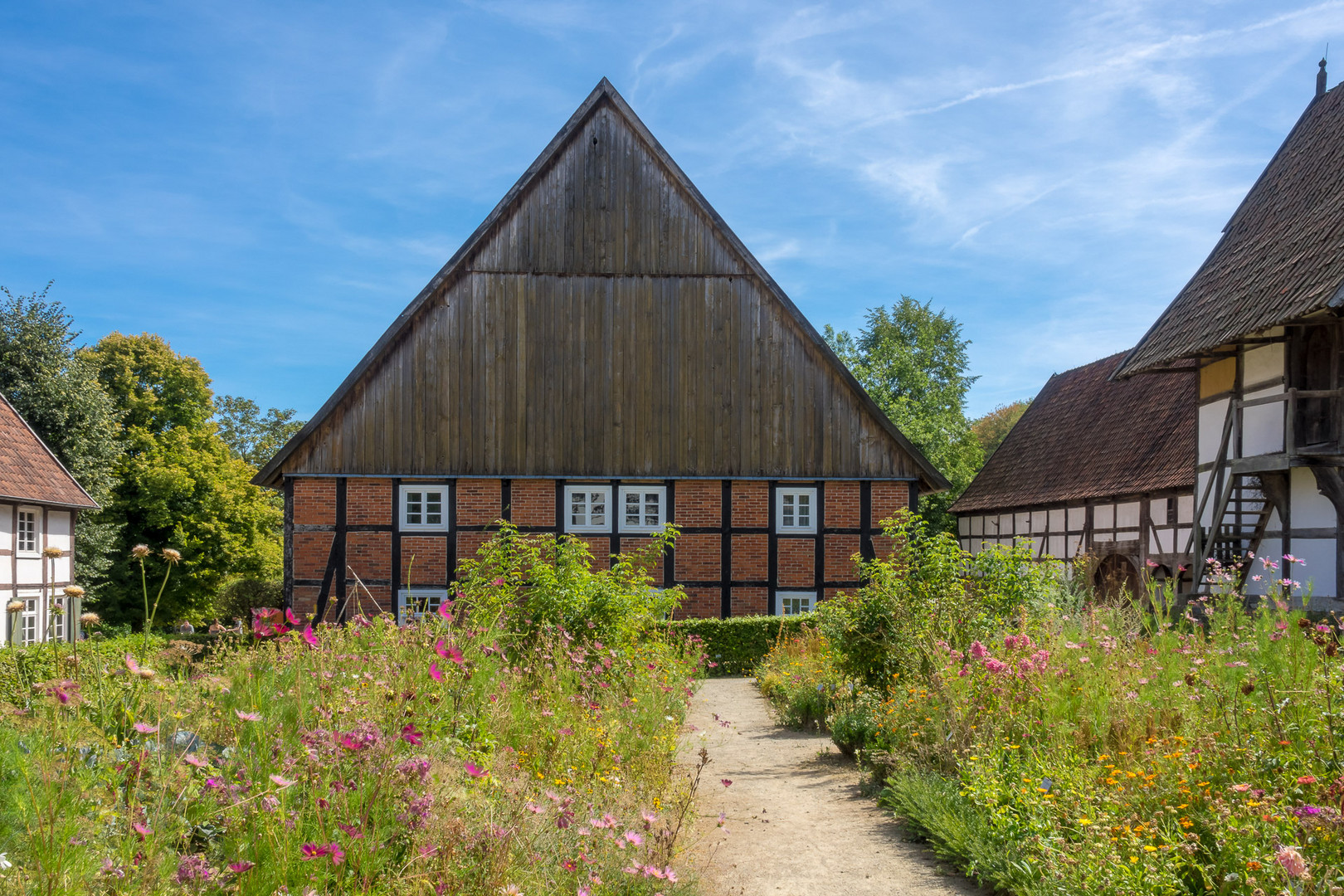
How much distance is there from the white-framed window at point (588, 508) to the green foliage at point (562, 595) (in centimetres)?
916

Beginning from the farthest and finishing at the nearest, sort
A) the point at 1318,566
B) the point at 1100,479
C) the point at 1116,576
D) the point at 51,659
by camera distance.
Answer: the point at 1100,479 < the point at 1116,576 < the point at 1318,566 < the point at 51,659

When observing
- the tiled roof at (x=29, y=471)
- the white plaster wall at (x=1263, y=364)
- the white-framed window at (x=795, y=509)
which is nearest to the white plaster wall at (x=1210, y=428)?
the white plaster wall at (x=1263, y=364)

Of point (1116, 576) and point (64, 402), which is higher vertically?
point (64, 402)

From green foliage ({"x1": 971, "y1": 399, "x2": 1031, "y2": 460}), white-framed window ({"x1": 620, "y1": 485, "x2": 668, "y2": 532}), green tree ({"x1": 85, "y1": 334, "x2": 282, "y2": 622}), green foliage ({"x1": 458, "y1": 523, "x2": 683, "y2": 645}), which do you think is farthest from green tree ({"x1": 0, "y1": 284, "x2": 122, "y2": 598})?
green foliage ({"x1": 971, "y1": 399, "x2": 1031, "y2": 460})

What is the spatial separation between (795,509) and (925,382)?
17.5 m

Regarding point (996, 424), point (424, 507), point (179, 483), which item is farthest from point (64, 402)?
point (996, 424)

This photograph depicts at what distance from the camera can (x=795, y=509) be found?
18000mm

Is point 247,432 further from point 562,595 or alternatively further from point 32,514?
point 562,595

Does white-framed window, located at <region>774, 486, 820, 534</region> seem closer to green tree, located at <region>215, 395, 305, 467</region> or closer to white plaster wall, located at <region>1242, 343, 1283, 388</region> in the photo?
white plaster wall, located at <region>1242, 343, 1283, 388</region>

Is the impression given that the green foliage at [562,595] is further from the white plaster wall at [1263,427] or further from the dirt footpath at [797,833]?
the white plaster wall at [1263,427]

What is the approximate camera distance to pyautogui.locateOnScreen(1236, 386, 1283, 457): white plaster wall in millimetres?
13828

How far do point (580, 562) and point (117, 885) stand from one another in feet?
18.7

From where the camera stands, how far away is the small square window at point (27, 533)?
21016 mm

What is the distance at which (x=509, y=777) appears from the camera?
183 inches
